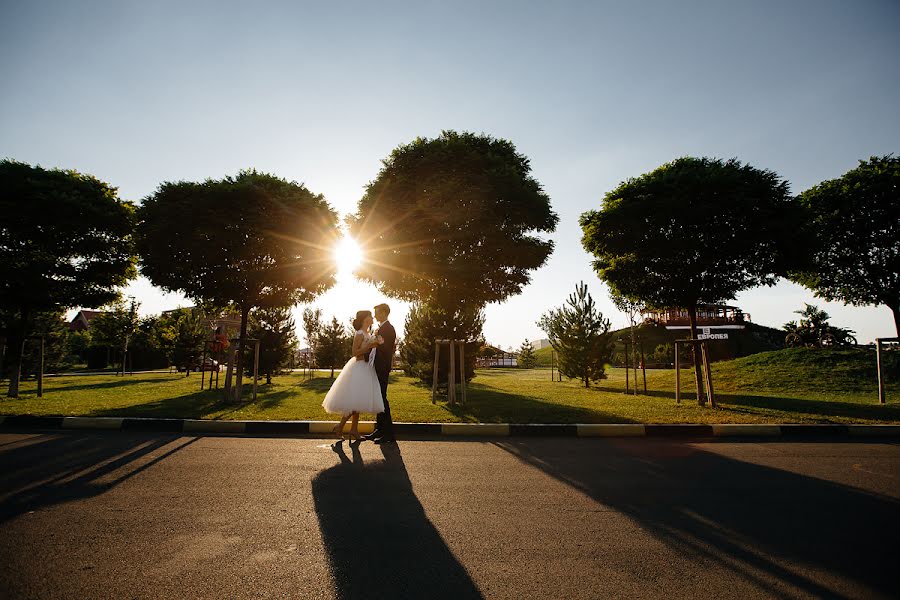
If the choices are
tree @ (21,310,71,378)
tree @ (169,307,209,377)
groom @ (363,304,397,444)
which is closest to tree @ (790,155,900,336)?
groom @ (363,304,397,444)

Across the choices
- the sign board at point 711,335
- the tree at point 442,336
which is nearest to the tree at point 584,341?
the tree at point 442,336

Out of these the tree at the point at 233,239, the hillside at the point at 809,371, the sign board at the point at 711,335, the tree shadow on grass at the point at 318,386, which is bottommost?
the tree shadow on grass at the point at 318,386

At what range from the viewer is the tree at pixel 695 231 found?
11.2m

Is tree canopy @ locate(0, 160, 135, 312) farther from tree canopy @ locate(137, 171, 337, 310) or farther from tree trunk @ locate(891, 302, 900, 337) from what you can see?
tree trunk @ locate(891, 302, 900, 337)

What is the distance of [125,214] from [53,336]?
Result: 458 inches

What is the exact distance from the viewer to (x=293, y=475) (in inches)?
183

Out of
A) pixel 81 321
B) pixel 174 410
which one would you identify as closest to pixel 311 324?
pixel 174 410

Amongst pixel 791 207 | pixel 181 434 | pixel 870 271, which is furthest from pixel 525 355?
pixel 181 434

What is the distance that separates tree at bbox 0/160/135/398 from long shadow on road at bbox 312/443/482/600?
14326 millimetres

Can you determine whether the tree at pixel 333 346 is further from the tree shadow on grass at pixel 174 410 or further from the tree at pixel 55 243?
the tree shadow on grass at pixel 174 410

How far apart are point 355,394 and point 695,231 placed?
9.99 metres

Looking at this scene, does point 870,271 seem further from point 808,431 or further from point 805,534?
point 805,534

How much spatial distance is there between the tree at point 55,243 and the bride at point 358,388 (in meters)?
12.2

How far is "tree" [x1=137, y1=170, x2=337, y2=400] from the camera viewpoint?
12375 mm
